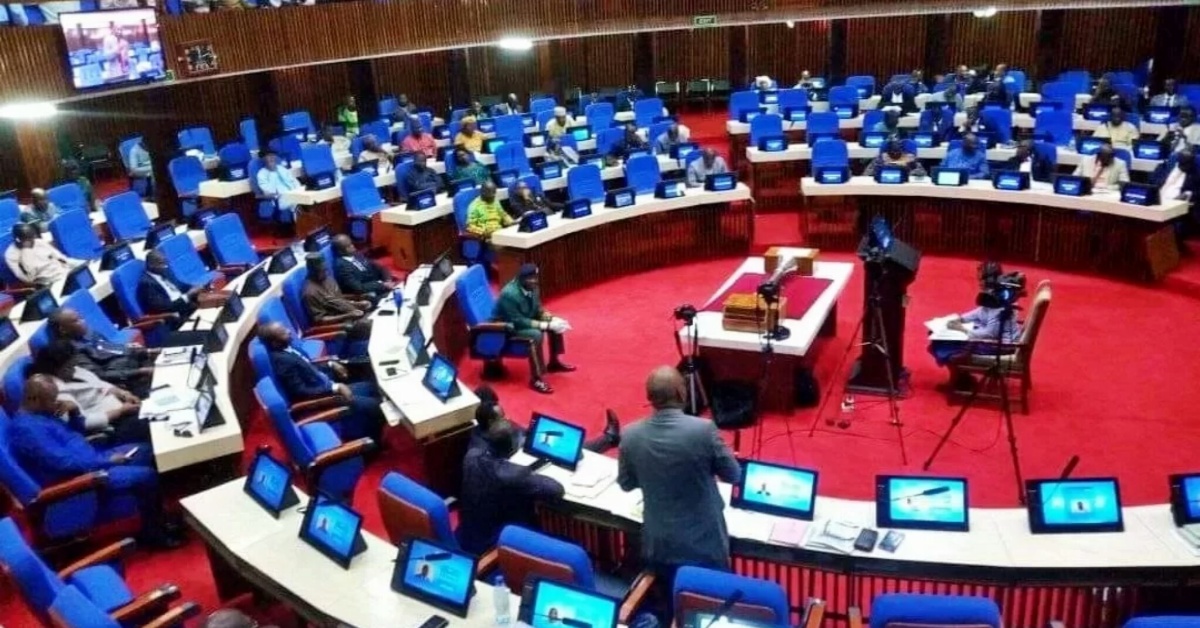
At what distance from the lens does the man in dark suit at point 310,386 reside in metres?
6.52

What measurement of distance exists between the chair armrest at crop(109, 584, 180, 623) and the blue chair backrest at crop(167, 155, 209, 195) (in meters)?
9.73

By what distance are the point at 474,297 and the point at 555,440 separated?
3120 millimetres

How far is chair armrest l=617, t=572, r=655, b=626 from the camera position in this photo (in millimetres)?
4055

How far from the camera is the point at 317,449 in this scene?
5.80m

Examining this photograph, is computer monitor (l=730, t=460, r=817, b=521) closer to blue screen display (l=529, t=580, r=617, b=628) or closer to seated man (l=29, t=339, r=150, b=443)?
blue screen display (l=529, t=580, r=617, b=628)

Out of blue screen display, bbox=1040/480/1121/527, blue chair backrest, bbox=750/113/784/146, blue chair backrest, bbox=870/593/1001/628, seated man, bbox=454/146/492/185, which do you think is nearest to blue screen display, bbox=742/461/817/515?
blue screen display, bbox=1040/480/1121/527

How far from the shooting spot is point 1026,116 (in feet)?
47.1

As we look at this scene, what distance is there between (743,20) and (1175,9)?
7.12 meters

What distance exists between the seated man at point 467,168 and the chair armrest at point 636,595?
785cm

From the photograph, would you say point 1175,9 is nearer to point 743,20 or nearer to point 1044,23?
point 1044,23

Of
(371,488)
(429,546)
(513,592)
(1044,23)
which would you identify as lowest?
(371,488)

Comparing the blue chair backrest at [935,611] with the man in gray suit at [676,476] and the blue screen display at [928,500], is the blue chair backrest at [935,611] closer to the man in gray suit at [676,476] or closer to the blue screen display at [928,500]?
the man in gray suit at [676,476]

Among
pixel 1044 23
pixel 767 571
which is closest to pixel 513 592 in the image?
pixel 767 571

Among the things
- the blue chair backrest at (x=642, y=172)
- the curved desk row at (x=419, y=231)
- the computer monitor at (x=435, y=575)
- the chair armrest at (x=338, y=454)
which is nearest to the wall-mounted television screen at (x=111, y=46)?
the curved desk row at (x=419, y=231)
